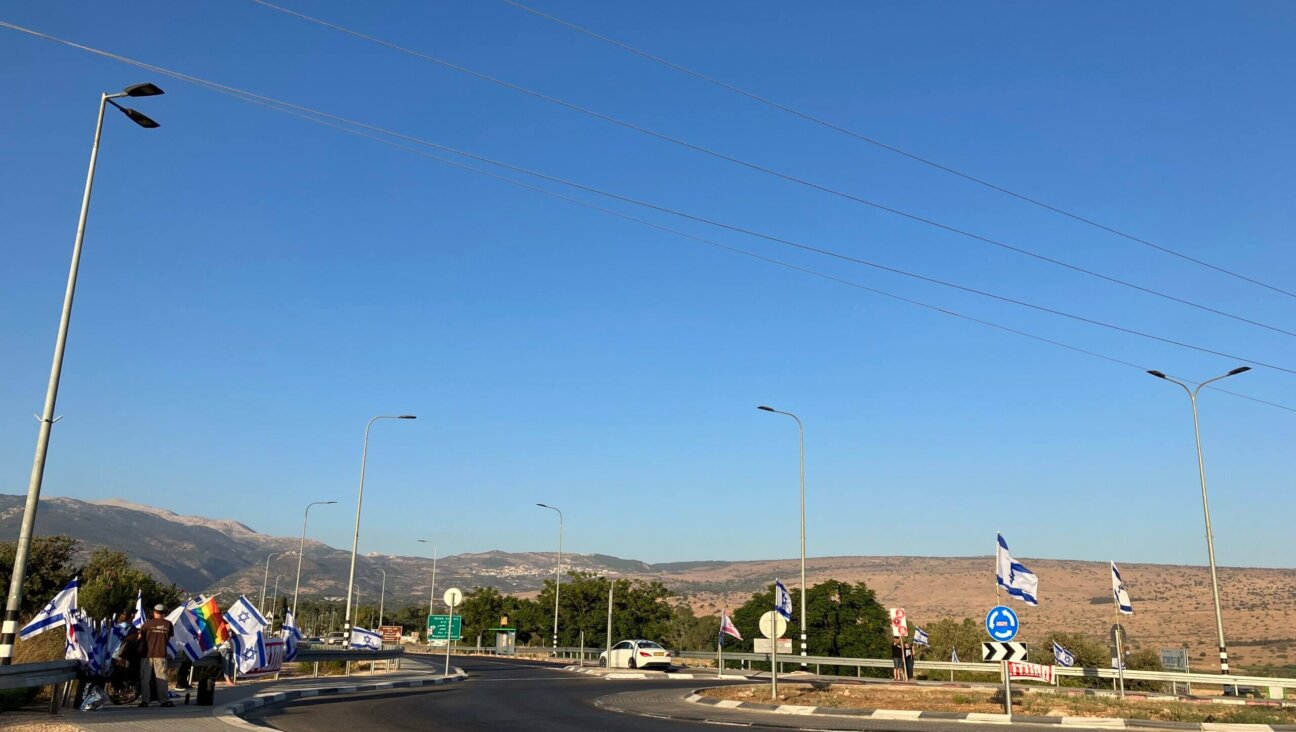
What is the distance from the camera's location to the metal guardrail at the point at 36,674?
13.7m

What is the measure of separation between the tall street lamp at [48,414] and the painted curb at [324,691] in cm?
370

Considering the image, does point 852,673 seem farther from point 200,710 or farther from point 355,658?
point 200,710

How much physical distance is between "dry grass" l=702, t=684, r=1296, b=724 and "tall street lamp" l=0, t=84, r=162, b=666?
1728cm

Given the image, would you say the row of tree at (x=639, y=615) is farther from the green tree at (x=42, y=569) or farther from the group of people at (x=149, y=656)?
the group of people at (x=149, y=656)

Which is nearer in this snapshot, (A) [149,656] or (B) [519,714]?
(A) [149,656]

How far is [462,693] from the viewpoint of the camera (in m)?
27.5

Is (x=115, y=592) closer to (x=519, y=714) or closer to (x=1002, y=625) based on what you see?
(x=519, y=714)

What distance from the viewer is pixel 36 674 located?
14.5m

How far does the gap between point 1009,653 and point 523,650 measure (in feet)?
186

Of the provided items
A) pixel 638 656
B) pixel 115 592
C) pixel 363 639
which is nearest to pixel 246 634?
pixel 115 592

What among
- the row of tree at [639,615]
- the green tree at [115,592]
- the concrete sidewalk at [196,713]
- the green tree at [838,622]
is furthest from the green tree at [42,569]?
the green tree at [838,622]

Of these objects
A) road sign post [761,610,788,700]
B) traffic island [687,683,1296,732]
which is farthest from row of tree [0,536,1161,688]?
road sign post [761,610,788,700]

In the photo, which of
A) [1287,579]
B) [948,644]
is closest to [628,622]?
[948,644]

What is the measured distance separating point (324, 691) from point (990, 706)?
57.4ft
